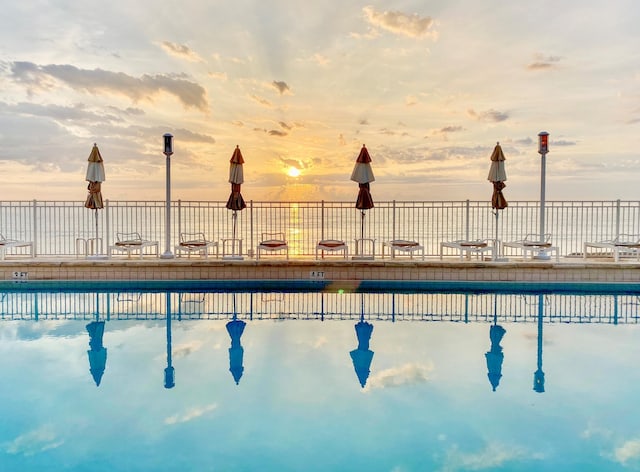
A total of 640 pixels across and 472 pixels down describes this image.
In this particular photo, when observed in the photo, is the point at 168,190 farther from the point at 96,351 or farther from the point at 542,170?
the point at 542,170

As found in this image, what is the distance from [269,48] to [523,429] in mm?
9440

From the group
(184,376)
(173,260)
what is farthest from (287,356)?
(173,260)

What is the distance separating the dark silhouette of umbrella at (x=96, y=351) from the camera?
459cm

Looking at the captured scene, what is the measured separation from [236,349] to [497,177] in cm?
676

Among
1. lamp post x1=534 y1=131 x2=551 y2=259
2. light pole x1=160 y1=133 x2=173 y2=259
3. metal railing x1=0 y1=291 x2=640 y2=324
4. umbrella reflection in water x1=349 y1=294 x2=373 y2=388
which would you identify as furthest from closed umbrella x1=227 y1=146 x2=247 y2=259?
lamp post x1=534 y1=131 x2=551 y2=259

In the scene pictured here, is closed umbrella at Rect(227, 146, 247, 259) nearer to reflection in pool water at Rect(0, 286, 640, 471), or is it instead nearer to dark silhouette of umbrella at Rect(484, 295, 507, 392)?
reflection in pool water at Rect(0, 286, 640, 471)

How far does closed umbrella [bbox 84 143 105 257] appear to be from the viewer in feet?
30.7

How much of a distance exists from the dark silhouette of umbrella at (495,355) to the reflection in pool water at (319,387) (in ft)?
0.09

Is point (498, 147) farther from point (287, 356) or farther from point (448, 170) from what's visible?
point (448, 170)

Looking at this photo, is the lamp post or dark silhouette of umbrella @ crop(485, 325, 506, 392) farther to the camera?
the lamp post

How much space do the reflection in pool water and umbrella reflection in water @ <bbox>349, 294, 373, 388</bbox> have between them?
32 mm

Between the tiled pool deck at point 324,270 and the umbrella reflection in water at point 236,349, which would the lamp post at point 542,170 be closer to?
the tiled pool deck at point 324,270

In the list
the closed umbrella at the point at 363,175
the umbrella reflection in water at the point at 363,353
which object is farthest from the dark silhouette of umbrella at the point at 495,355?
the closed umbrella at the point at 363,175

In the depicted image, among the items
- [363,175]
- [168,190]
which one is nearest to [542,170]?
[363,175]
